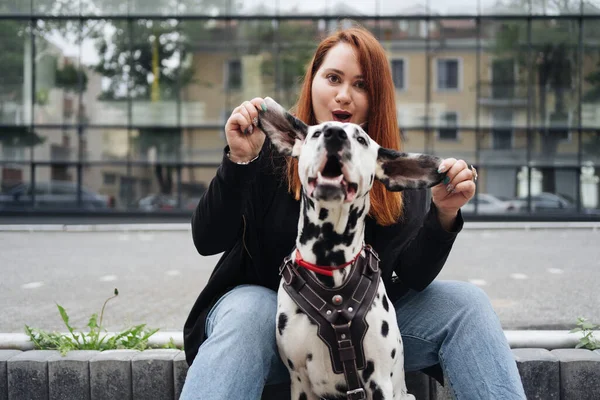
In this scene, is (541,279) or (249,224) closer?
(249,224)

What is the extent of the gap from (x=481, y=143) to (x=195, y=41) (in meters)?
9.74

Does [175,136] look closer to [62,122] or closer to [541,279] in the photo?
[62,122]

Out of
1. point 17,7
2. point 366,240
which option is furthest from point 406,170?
point 17,7

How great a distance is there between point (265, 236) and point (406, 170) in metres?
0.78

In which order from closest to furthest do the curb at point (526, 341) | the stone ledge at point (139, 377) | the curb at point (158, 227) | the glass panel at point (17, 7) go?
1. the stone ledge at point (139, 377)
2. the curb at point (526, 341)
3. the curb at point (158, 227)
4. the glass panel at point (17, 7)

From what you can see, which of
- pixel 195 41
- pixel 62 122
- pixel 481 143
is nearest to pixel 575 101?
pixel 481 143

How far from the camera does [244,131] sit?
2.32 metres

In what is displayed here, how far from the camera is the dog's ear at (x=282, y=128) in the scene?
2246mm

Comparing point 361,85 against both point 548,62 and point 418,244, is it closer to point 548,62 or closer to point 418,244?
point 418,244

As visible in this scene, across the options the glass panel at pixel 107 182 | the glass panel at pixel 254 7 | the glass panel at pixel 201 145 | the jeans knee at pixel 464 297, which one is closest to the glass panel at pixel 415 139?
the glass panel at pixel 254 7

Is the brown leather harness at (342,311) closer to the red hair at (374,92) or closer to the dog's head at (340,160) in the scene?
the dog's head at (340,160)

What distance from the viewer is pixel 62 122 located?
1869cm

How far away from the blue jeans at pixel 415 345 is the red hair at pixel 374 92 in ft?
1.53

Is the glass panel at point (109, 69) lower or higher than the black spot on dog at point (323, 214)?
higher
